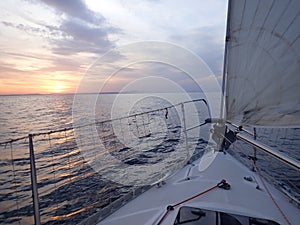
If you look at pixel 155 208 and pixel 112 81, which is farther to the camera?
pixel 112 81

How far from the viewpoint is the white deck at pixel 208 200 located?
2109 mm

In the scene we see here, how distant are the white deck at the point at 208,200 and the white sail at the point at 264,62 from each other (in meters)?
0.86

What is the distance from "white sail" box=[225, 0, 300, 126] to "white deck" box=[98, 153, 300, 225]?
2.81 ft

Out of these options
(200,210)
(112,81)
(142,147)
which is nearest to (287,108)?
(200,210)

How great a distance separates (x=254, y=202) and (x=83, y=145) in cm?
963

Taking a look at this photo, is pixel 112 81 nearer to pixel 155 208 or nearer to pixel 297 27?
pixel 155 208

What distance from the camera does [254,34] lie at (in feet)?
7.91

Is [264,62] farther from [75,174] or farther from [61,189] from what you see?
[75,174]

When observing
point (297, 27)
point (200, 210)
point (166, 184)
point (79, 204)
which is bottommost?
point (79, 204)

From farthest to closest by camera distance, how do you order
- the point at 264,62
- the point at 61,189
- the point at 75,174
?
the point at 75,174
the point at 61,189
the point at 264,62

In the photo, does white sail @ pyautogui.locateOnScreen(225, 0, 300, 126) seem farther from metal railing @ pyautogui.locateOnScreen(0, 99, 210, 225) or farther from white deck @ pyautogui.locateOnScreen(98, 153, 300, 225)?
metal railing @ pyautogui.locateOnScreen(0, 99, 210, 225)

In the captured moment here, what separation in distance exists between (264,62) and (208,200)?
1.59m

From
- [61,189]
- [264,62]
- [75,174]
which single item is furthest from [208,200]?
Answer: [75,174]

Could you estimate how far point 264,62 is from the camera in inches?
89.6
